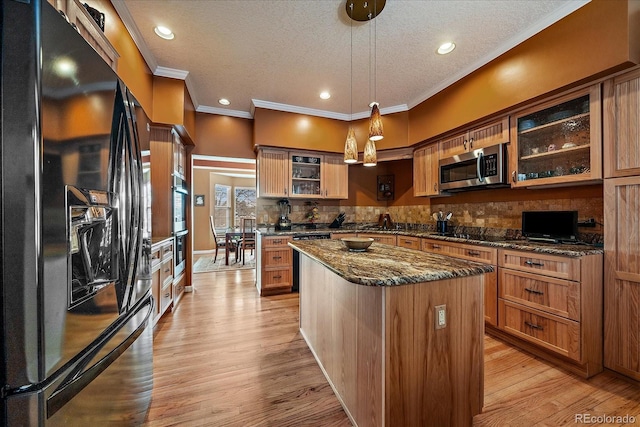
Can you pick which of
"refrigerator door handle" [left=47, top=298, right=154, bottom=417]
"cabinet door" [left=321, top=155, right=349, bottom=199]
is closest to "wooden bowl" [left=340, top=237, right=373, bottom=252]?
"refrigerator door handle" [left=47, top=298, right=154, bottom=417]

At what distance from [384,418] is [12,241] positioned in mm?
1495

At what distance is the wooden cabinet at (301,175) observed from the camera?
13.0 feet

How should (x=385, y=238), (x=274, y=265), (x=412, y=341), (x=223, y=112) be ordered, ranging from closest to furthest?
(x=412, y=341) → (x=274, y=265) → (x=385, y=238) → (x=223, y=112)

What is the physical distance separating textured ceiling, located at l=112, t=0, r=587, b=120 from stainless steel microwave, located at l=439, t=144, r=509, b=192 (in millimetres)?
988

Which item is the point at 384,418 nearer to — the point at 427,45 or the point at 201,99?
the point at 427,45

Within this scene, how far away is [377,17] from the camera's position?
215cm

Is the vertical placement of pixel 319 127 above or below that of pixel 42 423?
above

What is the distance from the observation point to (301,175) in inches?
169

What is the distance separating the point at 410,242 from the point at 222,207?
6.65 m

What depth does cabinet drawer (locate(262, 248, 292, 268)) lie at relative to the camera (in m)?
3.66

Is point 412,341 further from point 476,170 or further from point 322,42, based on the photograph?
point 322,42

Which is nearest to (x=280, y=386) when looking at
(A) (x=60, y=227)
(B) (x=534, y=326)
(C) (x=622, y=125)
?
(A) (x=60, y=227)

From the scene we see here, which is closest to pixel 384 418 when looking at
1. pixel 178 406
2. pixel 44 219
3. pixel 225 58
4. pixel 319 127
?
pixel 178 406

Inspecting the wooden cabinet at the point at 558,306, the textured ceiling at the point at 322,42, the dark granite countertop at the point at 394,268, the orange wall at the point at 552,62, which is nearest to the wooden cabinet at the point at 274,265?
the dark granite countertop at the point at 394,268
